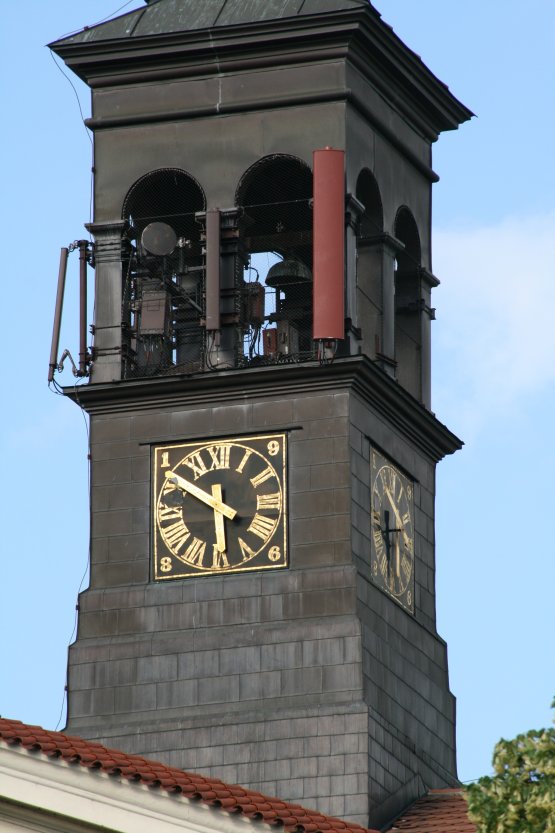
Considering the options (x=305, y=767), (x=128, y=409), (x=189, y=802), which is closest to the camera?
(x=189, y=802)

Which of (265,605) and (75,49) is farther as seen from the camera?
(75,49)

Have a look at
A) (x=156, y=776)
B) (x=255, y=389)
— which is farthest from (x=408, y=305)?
(x=156, y=776)

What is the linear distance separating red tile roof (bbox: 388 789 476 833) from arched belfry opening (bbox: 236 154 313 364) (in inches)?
247

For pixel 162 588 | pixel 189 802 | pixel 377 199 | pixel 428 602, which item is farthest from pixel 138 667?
pixel 189 802

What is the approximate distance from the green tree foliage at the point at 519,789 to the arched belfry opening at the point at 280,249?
51.5 ft

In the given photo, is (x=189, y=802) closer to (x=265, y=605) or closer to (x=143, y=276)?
(x=265, y=605)

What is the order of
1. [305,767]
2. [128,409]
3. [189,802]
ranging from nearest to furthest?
[189,802] < [305,767] < [128,409]

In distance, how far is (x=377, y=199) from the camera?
46875mm

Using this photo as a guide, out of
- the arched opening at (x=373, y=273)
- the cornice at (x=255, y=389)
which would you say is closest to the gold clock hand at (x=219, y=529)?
the cornice at (x=255, y=389)

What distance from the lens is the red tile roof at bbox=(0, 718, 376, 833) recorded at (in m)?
32.1

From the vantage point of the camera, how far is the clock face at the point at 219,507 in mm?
44031

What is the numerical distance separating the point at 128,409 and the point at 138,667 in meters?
3.71

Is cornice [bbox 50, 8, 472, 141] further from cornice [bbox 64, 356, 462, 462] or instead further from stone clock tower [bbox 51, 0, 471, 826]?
cornice [bbox 64, 356, 462, 462]

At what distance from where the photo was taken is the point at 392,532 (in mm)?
45156
